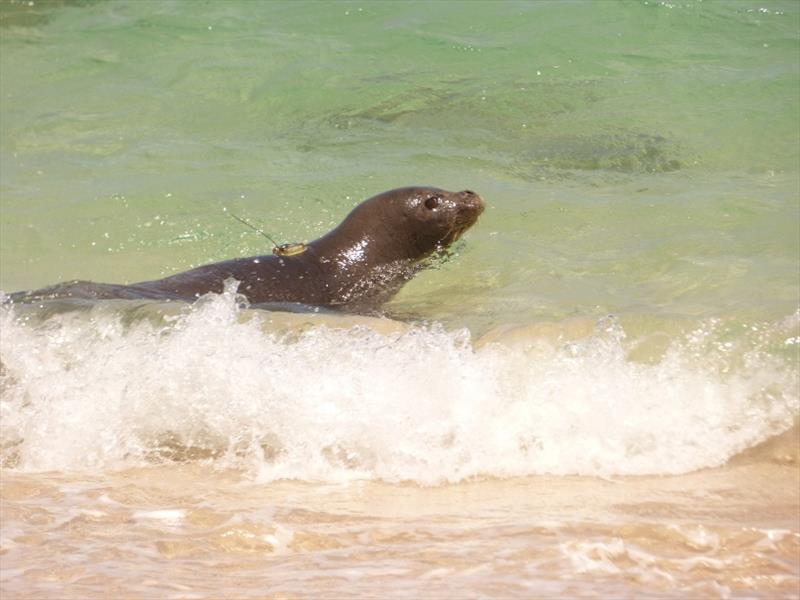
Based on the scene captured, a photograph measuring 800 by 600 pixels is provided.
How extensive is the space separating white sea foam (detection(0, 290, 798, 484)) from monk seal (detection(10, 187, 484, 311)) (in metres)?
1.39

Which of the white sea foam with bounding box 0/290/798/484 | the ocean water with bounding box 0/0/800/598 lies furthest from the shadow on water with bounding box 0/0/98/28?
the white sea foam with bounding box 0/290/798/484

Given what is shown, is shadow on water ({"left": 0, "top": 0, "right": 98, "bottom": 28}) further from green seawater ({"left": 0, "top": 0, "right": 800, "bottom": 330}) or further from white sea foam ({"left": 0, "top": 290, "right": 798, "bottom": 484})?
white sea foam ({"left": 0, "top": 290, "right": 798, "bottom": 484})

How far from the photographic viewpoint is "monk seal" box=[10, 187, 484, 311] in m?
6.22

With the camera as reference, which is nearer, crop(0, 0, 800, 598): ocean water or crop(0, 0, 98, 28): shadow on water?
crop(0, 0, 800, 598): ocean water

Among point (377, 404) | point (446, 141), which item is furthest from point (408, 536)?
point (446, 141)

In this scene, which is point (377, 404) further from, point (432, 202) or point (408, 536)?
point (432, 202)

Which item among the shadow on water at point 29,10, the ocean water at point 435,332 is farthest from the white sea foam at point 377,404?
the shadow on water at point 29,10

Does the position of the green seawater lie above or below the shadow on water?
below

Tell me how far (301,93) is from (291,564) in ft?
24.3

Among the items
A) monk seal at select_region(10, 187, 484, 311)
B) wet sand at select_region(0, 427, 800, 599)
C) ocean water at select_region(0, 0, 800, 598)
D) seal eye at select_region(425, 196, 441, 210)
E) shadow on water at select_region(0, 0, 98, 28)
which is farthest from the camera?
shadow on water at select_region(0, 0, 98, 28)

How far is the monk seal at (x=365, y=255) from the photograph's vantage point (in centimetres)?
622

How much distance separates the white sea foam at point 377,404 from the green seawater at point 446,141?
793 mm

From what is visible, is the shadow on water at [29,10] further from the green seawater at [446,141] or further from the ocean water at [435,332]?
the ocean water at [435,332]

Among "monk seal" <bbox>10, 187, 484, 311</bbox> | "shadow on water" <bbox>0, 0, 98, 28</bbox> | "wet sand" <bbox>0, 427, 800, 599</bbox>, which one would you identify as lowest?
"wet sand" <bbox>0, 427, 800, 599</bbox>
